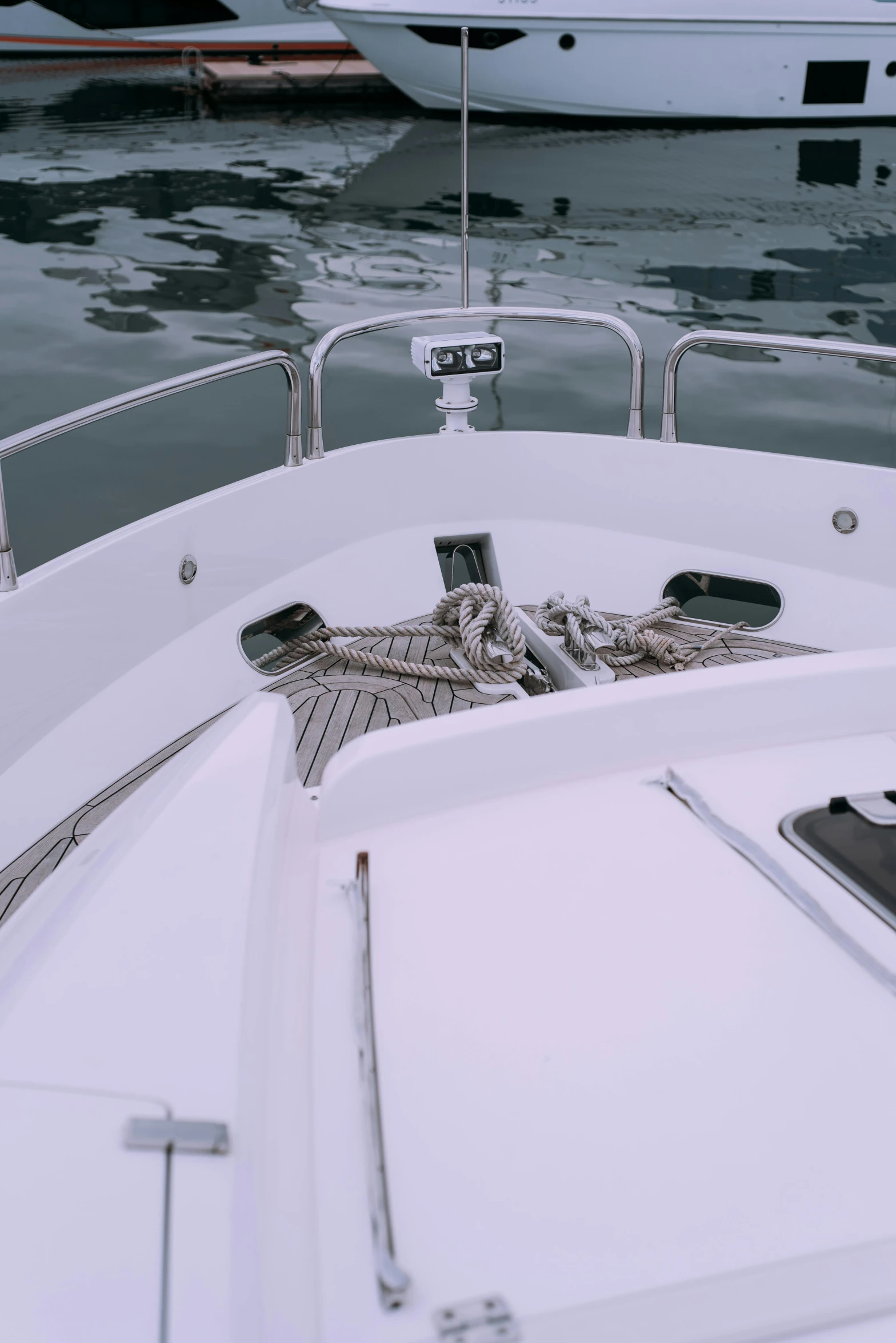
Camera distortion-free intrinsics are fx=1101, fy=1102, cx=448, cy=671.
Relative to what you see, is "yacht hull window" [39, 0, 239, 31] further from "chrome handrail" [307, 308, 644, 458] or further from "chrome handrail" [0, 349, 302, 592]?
"chrome handrail" [0, 349, 302, 592]

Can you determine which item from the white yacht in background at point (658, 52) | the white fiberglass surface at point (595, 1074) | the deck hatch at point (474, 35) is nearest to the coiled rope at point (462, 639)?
the white fiberglass surface at point (595, 1074)

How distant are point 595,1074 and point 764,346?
7.78 feet

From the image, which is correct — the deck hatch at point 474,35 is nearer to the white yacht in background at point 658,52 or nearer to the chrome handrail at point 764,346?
the white yacht in background at point 658,52

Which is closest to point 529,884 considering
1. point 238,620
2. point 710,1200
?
point 710,1200

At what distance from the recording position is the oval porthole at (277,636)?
2732mm

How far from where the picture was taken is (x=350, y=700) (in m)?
2.63

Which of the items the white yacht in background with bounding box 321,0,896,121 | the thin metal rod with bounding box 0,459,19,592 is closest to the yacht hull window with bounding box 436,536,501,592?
the thin metal rod with bounding box 0,459,19,592

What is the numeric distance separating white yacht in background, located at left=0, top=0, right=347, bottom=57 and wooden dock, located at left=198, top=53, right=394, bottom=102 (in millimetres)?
3643

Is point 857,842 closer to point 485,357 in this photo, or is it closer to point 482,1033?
point 482,1033

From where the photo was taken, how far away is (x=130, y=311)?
8.48m

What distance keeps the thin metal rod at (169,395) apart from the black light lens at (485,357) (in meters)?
0.55

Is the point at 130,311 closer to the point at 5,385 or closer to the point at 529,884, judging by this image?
the point at 5,385

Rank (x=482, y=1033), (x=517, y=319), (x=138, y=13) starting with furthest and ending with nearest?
(x=138, y=13) < (x=517, y=319) < (x=482, y=1033)

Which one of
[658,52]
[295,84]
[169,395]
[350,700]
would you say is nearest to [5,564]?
[169,395]
